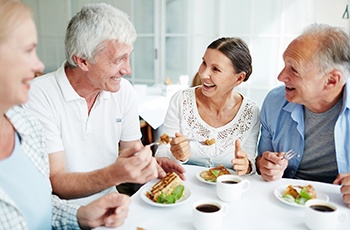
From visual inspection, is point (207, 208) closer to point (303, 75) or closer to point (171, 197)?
point (171, 197)

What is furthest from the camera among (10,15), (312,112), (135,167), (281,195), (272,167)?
(312,112)

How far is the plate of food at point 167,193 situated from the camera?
1107mm

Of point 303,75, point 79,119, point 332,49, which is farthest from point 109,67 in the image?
point 332,49

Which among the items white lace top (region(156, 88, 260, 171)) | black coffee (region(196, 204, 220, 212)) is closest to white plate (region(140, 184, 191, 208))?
black coffee (region(196, 204, 220, 212))

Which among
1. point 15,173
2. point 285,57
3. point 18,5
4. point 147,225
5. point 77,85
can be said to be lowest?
point 147,225

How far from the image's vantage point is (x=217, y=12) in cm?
421

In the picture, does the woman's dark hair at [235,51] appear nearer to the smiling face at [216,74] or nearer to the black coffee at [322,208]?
the smiling face at [216,74]

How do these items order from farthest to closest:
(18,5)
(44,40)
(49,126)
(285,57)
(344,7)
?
(44,40), (344,7), (285,57), (49,126), (18,5)

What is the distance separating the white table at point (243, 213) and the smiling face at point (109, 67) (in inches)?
20.9

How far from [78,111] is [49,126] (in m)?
0.14

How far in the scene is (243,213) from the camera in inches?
42.0

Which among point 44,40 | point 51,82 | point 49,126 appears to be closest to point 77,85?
point 51,82

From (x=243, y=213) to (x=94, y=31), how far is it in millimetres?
899

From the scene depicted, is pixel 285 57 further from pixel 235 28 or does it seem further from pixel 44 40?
pixel 44 40
